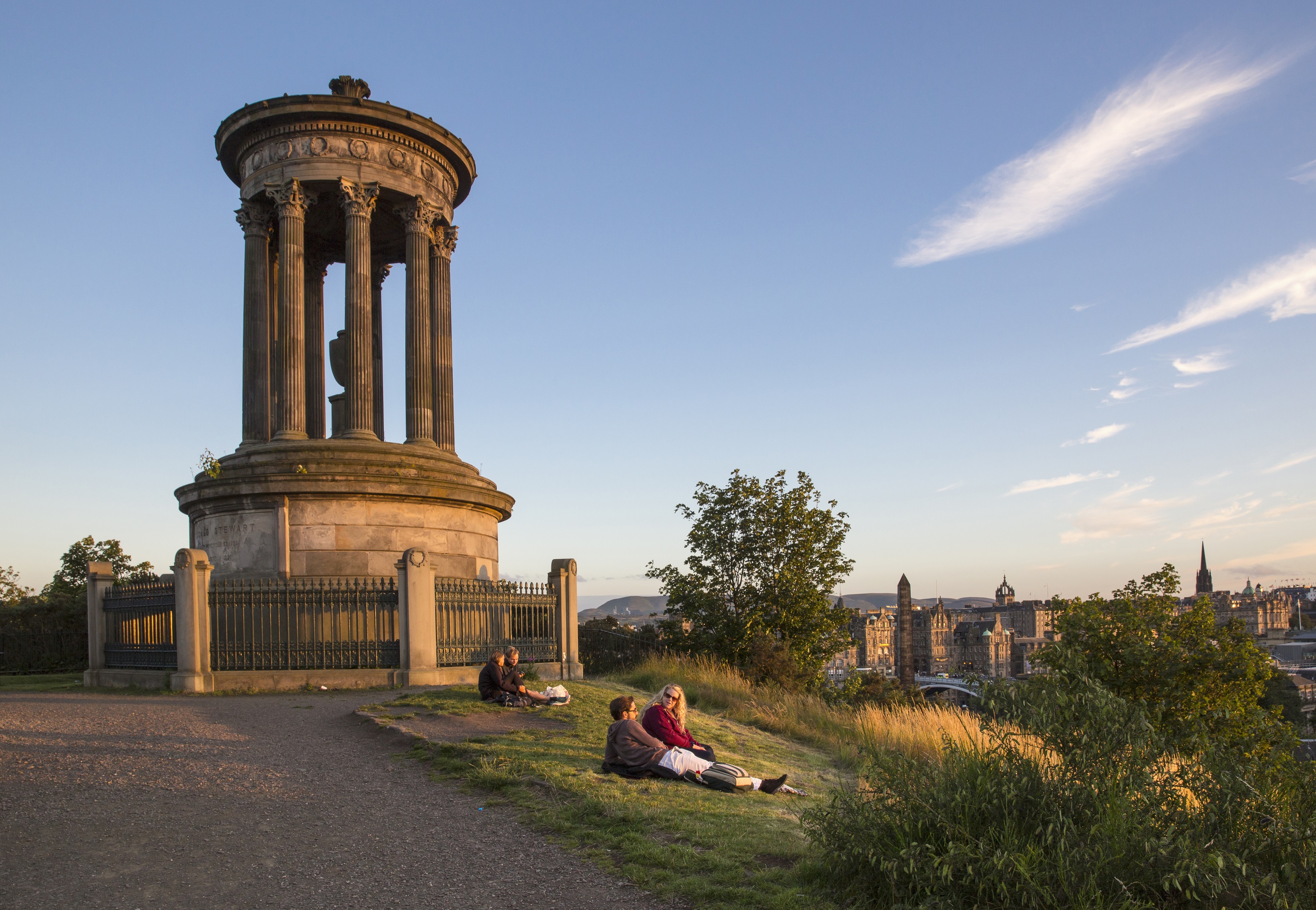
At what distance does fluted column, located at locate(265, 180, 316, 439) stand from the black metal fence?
15.9ft

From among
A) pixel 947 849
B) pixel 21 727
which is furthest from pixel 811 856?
pixel 21 727

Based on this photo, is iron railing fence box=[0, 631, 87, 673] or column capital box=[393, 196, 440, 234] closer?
column capital box=[393, 196, 440, 234]

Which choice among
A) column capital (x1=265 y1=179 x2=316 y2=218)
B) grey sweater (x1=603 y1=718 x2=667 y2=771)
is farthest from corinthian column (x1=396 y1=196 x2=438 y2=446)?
grey sweater (x1=603 y1=718 x2=667 y2=771)

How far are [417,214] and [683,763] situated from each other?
59.3 ft

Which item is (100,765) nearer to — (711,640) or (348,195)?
(348,195)

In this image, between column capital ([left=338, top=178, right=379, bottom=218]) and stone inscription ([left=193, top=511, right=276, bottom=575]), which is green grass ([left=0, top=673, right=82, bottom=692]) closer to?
stone inscription ([left=193, top=511, right=276, bottom=575])

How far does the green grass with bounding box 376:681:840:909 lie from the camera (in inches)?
258

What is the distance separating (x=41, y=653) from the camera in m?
27.5

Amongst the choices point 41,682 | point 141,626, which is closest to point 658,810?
point 141,626

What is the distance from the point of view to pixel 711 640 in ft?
94.4

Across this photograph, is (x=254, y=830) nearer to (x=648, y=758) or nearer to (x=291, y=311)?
(x=648, y=758)

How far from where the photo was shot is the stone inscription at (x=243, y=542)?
20969mm

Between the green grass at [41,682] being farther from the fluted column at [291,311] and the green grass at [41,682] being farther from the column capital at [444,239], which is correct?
the column capital at [444,239]

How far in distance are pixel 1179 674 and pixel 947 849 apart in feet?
77.5
